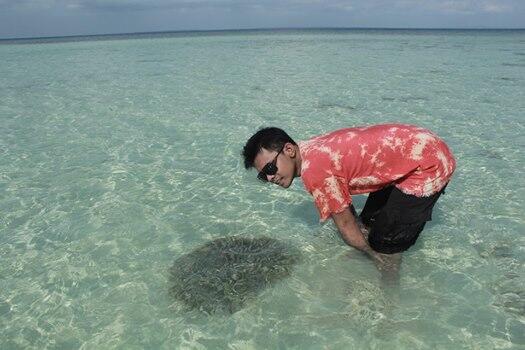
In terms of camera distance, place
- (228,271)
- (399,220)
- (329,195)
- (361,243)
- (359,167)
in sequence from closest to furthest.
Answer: (329,195)
(359,167)
(361,243)
(399,220)
(228,271)

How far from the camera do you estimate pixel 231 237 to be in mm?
5738

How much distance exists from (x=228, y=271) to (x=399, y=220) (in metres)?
2.05

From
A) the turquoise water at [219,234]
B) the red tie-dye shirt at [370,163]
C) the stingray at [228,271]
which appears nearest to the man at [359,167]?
the red tie-dye shirt at [370,163]

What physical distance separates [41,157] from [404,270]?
7580 mm

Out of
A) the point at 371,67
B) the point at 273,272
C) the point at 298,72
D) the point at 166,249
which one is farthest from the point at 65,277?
the point at 371,67

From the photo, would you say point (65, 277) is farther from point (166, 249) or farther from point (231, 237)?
point (231, 237)

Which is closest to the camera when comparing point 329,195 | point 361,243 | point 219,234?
point 329,195

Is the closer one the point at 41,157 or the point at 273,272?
the point at 273,272

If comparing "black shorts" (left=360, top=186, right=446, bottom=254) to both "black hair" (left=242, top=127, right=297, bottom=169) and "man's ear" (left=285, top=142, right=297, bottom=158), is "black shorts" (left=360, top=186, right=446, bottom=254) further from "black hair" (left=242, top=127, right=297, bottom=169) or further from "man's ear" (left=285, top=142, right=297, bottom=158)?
"black hair" (left=242, top=127, right=297, bottom=169)

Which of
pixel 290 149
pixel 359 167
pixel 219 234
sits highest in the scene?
pixel 290 149

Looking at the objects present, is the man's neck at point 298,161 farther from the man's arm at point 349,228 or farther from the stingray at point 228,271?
the stingray at point 228,271

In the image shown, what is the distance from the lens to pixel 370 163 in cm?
348

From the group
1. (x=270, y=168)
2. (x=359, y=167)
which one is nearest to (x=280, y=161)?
(x=270, y=168)

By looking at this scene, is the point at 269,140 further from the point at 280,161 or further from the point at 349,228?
the point at 349,228
